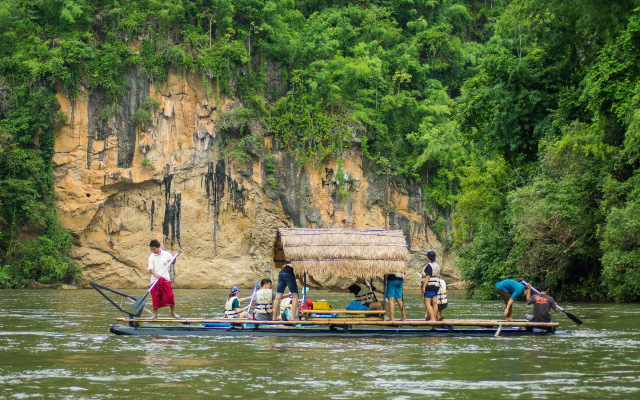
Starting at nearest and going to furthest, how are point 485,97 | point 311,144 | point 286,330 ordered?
1. point 286,330
2. point 485,97
3. point 311,144

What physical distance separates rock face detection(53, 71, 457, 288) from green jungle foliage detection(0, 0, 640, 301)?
842mm

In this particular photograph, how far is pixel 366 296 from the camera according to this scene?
1734 cm

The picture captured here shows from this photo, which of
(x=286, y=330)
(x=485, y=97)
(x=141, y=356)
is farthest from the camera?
(x=485, y=97)

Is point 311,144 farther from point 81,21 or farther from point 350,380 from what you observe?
point 350,380

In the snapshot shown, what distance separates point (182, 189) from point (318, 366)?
36.5 metres

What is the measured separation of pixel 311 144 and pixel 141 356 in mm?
38246

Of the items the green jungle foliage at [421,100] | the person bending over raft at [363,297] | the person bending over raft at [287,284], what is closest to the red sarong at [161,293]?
the person bending over raft at [287,284]

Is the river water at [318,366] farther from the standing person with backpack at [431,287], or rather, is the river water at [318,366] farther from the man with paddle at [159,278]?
the man with paddle at [159,278]

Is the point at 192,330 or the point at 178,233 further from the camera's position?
the point at 178,233

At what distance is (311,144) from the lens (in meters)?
50.6

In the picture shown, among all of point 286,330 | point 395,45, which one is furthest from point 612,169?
point 395,45

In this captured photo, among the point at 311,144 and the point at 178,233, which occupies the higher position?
the point at 311,144

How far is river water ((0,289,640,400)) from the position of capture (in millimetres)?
9766

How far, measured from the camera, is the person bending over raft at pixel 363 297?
16875 mm
